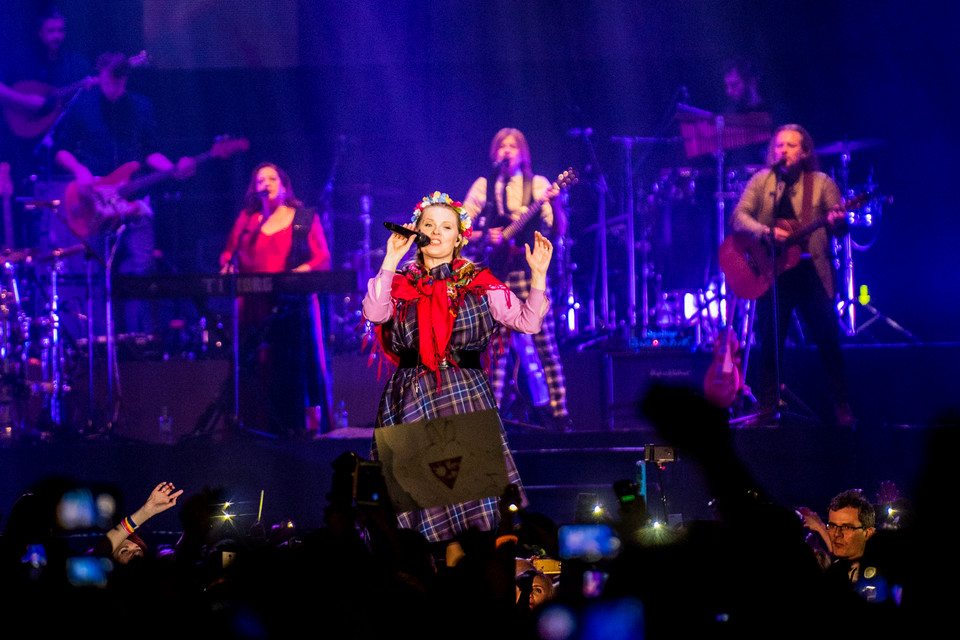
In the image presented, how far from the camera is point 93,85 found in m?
10.6

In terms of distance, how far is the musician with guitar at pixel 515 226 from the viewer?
9023mm

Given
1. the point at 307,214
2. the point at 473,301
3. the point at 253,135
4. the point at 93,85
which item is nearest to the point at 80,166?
the point at 93,85

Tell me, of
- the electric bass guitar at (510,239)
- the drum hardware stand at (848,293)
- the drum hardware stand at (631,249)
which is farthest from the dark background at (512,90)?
the electric bass guitar at (510,239)

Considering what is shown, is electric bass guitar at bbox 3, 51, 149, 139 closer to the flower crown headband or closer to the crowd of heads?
the flower crown headband

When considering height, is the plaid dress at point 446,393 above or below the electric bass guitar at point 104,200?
below

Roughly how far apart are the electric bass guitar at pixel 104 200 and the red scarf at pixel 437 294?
22.3 ft

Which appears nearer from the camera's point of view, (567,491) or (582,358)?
(567,491)

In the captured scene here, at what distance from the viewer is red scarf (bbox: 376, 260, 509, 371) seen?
13.2 ft

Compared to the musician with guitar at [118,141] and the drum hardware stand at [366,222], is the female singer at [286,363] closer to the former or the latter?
the drum hardware stand at [366,222]

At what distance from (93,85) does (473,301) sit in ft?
26.4

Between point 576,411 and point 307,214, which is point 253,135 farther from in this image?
point 576,411

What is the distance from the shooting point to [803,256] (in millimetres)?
9047

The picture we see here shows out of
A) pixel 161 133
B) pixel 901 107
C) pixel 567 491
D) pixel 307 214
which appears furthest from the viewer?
pixel 161 133

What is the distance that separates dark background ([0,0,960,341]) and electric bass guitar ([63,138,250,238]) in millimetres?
764
